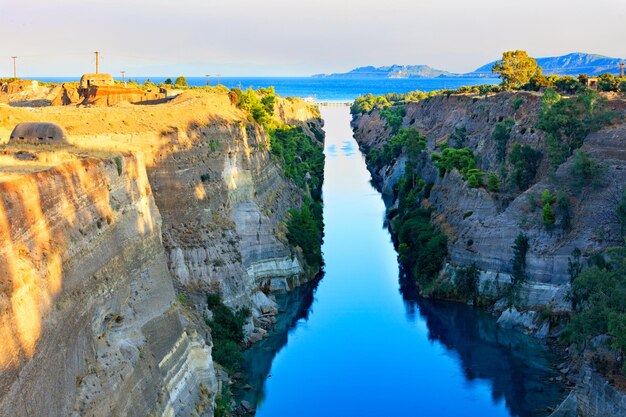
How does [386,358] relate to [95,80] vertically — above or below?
below

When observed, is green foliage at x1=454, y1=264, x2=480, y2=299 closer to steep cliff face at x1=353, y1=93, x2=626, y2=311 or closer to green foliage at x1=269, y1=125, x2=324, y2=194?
steep cliff face at x1=353, y1=93, x2=626, y2=311

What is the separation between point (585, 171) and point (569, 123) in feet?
18.1

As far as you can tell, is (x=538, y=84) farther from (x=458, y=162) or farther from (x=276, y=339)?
(x=276, y=339)

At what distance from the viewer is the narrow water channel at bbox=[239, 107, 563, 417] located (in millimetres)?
34750

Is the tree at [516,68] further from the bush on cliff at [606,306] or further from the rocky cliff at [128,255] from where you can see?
the bush on cliff at [606,306]

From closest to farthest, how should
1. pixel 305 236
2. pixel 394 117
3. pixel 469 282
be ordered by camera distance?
pixel 469 282, pixel 305 236, pixel 394 117

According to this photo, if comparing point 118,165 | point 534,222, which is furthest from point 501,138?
point 118,165

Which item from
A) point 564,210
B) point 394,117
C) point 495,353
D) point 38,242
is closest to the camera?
point 38,242

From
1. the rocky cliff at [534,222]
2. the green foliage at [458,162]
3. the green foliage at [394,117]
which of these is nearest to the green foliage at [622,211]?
the rocky cliff at [534,222]

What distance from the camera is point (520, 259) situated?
4434cm

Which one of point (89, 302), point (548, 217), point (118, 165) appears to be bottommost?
point (548, 217)

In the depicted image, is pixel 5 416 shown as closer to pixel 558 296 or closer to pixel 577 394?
pixel 577 394

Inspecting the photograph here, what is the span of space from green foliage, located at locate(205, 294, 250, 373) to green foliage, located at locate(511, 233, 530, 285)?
14035mm

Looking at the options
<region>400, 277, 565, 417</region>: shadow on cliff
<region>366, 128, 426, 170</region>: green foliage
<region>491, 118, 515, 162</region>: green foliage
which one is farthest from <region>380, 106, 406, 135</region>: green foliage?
<region>400, 277, 565, 417</region>: shadow on cliff
